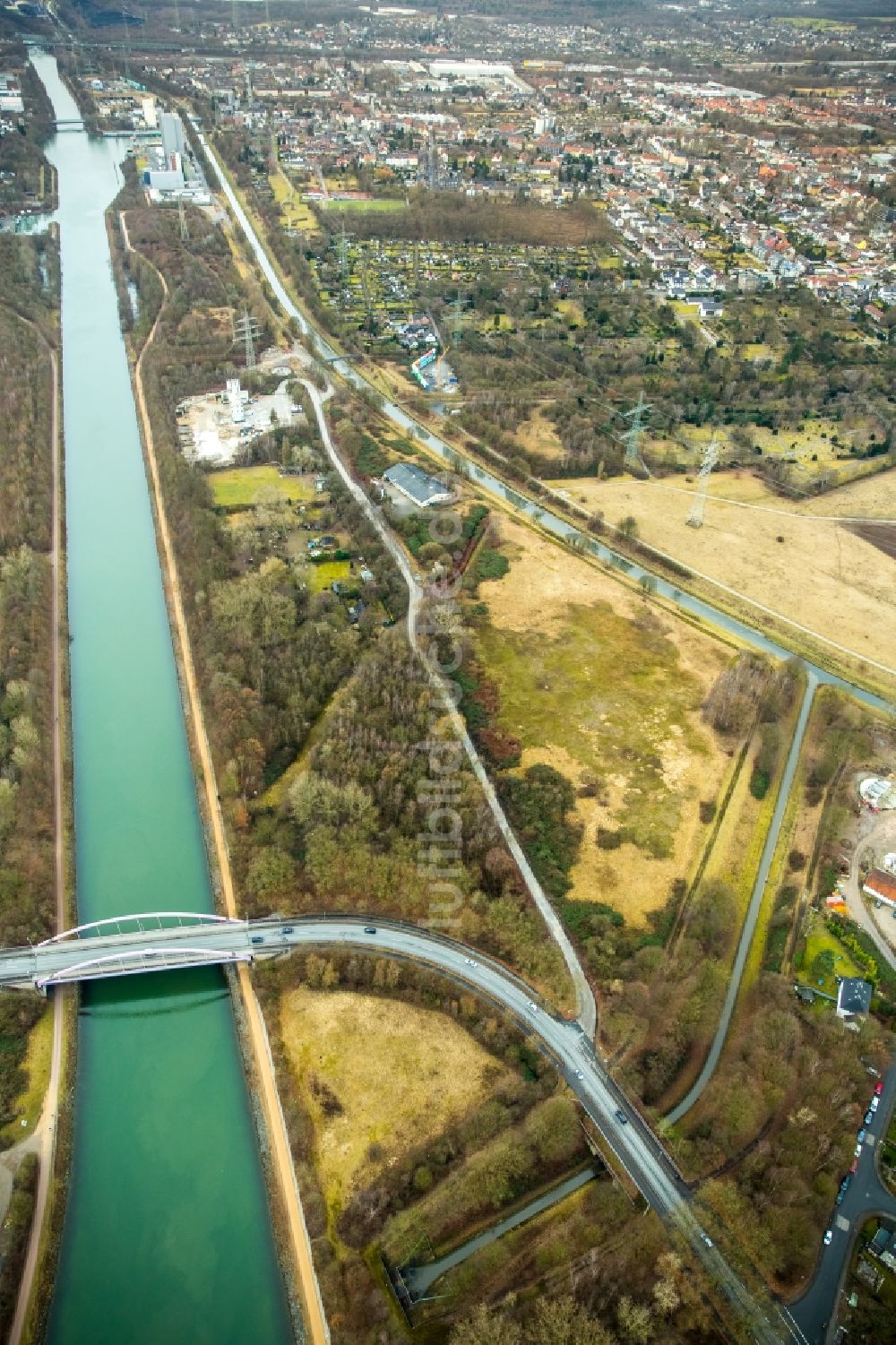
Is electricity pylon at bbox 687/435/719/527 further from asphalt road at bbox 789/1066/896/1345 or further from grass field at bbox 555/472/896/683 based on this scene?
asphalt road at bbox 789/1066/896/1345

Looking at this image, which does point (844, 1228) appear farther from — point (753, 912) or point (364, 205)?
point (364, 205)

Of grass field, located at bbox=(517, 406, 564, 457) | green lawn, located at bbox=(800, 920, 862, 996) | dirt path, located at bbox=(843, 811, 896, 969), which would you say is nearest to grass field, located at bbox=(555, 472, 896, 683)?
grass field, located at bbox=(517, 406, 564, 457)

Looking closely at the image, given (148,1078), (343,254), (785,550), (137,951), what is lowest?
(148,1078)

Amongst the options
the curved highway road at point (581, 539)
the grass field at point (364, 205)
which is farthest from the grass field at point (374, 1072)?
the grass field at point (364, 205)

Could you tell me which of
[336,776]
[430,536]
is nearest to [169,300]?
[430,536]

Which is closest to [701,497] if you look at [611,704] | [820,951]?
[611,704]
